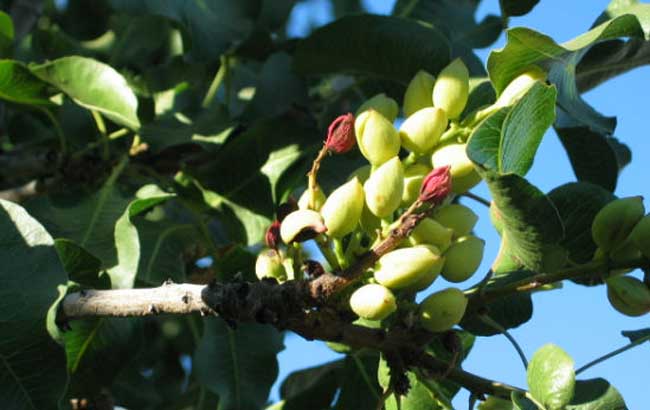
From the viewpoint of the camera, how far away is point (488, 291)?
1.03 meters

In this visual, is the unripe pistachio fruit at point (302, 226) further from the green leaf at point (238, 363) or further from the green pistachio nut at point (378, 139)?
the green leaf at point (238, 363)

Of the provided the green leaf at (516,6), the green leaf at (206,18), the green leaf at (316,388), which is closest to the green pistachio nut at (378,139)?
the green leaf at (516,6)

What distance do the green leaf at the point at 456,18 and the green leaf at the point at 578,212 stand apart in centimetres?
72

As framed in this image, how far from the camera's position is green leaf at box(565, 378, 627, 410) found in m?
0.94

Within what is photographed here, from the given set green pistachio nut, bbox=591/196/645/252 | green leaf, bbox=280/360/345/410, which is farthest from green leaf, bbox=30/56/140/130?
green pistachio nut, bbox=591/196/645/252

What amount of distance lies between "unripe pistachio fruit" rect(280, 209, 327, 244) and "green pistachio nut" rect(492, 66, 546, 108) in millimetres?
226

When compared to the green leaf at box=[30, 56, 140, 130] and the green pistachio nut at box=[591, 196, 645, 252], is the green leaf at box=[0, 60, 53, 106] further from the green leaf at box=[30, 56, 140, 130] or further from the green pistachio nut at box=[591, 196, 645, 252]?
the green pistachio nut at box=[591, 196, 645, 252]

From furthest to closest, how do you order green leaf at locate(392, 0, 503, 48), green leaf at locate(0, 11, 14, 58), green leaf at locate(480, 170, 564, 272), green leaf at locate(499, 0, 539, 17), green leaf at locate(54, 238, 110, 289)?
green leaf at locate(392, 0, 503, 48), green leaf at locate(0, 11, 14, 58), green leaf at locate(499, 0, 539, 17), green leaf at locate(54, 238, 110, 289), green leaf at locate(480, 170, 564, 272)

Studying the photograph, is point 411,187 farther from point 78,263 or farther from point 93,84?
point 93,84

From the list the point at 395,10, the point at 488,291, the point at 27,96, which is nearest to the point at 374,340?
the point at 488,291

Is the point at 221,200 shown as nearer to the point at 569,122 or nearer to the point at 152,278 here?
the point at 152,278

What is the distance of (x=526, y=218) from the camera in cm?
89

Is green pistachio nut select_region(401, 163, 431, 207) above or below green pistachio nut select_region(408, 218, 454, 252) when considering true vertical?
above

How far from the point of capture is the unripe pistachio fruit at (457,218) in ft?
3.20
